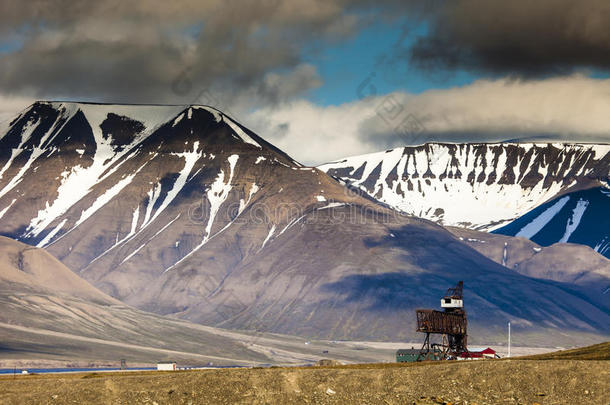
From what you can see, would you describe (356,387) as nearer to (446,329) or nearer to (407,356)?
(446,329)

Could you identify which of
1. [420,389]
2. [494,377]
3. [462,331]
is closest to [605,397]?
[494,377]

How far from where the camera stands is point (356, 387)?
85.4 meters

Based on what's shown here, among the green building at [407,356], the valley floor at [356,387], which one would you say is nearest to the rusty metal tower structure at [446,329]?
the green building at [407,356]

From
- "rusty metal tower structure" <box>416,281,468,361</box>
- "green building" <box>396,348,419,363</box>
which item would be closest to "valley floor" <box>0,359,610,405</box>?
"rusty metal tower structure" <box>416,281,468,361</box>

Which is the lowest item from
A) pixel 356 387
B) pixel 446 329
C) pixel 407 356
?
pixel 356 387

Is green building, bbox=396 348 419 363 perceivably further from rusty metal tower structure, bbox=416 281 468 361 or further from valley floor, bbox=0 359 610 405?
valley floor, bbox=0 359 610 405

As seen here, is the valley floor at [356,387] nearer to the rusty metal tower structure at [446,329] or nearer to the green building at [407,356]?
the rusty metal tower structure at [446,329]

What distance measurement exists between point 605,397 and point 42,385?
48.1 metres

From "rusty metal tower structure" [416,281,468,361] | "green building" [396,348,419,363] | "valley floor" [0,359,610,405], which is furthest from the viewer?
"green building" [396,348,419,363]

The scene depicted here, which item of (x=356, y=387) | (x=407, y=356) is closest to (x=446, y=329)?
(x=407, y=356)

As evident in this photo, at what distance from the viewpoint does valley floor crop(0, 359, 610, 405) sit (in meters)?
80.4

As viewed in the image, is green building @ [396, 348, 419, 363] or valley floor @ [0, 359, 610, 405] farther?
green building @ [396, 348, 419, 363]

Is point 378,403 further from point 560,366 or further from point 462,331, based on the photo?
point 462,331

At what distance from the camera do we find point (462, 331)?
181m
